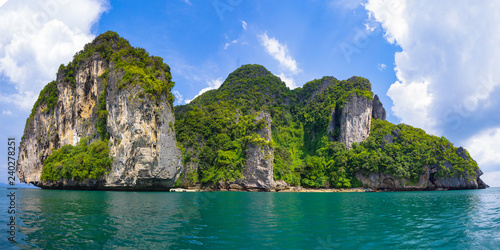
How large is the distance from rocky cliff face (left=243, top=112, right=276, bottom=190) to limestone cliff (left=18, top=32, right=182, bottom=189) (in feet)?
60.2

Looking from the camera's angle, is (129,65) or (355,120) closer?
(129,65)

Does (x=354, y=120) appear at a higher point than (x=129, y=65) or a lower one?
lower

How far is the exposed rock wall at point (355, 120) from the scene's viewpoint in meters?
85.4

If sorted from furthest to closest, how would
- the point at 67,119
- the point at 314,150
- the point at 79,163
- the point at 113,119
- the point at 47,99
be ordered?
the point at 314,150
the point at 47,99
the point at 67,119
the point at 113,119
the point at 79,163

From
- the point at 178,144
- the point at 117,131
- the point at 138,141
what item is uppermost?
the point at 117,131

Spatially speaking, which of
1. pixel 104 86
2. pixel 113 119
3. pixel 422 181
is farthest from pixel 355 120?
pixel 104 86

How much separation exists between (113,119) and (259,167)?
3432 centimetres

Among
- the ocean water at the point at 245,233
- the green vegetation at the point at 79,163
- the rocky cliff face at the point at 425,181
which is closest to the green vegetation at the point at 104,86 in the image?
the green vegetation at the point at 79,163

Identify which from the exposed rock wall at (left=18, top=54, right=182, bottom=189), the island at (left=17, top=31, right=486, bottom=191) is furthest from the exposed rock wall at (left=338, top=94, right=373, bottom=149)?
the exposed rock wall at (left=18, top=54, right=182, bottom=189)

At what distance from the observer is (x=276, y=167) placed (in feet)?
225

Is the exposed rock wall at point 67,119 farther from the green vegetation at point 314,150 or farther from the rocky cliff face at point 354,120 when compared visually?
the rocky cliff face at point 354,120

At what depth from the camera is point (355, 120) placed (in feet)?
283

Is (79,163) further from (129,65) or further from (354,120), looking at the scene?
(354,120)

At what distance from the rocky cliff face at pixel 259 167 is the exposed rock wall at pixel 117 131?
18.1 meters
